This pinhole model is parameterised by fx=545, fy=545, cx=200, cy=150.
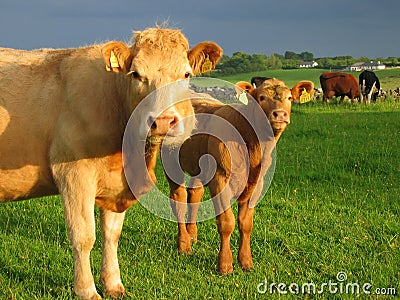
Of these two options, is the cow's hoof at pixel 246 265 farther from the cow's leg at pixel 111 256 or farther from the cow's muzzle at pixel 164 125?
the cow's muzzle at pixel 164 125

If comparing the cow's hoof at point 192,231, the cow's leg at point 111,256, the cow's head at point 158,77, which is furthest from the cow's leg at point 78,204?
the cow's hoof at point 192,231

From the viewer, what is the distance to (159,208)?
8.43 meters

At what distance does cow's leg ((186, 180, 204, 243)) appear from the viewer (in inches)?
289

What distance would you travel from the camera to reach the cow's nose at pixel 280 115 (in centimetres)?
657

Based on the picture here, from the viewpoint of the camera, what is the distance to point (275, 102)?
22.2 ft

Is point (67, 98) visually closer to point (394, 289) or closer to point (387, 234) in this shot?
point (394, 289)

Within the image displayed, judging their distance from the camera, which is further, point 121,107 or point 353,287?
point 353,287

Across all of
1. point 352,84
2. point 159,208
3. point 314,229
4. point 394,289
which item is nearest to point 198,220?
point 159,208

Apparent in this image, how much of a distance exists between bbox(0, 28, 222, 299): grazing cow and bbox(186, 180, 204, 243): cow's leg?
6.68ft

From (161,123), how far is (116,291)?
7.06 ft

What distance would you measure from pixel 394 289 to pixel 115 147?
309 centimetres

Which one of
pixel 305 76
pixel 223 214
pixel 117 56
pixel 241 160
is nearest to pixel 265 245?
pixel 223 214

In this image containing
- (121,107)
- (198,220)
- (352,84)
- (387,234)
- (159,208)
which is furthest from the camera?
(352,84)

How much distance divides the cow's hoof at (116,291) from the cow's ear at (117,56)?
226cm
